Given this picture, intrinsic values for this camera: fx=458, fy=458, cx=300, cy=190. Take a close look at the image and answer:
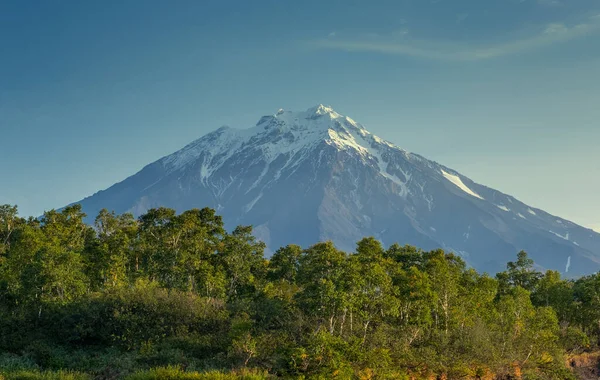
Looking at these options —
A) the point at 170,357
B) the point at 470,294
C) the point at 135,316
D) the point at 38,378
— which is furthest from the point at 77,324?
the point at 470,294

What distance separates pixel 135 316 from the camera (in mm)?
35281

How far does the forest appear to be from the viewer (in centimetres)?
2875

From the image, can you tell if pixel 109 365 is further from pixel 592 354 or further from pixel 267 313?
pixel 592 354

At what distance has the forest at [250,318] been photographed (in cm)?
2875

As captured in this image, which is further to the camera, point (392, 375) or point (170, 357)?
point (170, 357)

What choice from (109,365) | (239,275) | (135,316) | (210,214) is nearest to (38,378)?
(109,365)

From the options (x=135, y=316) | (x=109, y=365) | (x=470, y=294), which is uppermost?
(x=470, y=294)

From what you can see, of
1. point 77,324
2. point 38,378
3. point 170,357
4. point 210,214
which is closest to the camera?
point 38,378

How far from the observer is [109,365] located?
30.4m

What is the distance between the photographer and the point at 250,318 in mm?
37812

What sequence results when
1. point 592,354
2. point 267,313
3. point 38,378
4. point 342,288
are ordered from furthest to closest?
point 592,354 → point 267,313 → point 342,288 → point 38,378

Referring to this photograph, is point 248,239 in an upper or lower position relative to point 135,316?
upper

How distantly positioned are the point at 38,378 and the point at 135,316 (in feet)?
43.1

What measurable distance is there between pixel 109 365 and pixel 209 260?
19706 mm
